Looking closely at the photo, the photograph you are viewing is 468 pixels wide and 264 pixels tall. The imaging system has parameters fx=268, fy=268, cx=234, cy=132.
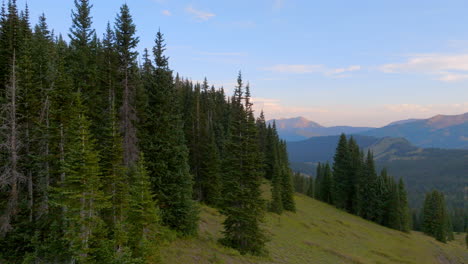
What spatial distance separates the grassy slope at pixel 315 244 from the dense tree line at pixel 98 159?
2.20 m

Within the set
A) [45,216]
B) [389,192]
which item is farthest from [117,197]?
[389,192]

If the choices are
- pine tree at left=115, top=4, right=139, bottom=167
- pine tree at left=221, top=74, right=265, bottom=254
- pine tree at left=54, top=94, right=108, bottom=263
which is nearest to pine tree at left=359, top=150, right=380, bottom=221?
pine tree at left=221, top=74, right=265, bottom=254

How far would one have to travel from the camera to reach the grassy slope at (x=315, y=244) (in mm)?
23188

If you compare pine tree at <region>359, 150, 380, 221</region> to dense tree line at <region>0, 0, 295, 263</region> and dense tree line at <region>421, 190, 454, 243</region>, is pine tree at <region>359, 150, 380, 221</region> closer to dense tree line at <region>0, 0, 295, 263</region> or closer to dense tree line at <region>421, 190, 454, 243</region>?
dense tree line at <region>421, 190, 454, 243</region>

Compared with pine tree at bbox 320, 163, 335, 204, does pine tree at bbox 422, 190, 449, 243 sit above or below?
below

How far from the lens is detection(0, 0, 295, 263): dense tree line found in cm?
1436

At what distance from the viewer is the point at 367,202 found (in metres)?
72.1

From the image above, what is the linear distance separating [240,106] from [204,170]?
1756 cm

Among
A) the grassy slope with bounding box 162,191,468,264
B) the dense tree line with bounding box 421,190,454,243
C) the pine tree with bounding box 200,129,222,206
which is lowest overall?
the dense tree line with bounding box 421,190,454,243

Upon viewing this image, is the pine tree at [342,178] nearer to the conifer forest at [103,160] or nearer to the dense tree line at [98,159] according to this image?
the conifer forest at [103,160]

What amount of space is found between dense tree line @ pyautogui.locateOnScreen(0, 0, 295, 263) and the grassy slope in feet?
7.22

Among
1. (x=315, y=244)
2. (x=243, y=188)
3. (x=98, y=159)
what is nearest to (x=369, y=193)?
(x=315, y=244)

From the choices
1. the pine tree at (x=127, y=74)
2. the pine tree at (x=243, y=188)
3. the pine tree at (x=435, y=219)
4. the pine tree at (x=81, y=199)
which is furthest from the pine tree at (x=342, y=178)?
the pine tree at (x=81, y=199)

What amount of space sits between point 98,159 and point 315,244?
35.6 m
